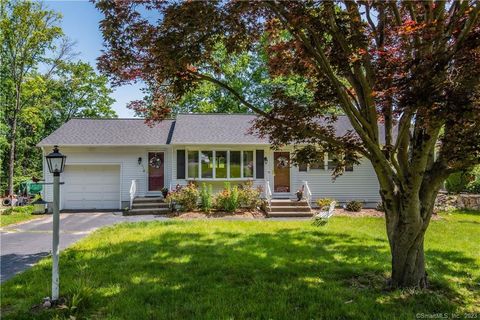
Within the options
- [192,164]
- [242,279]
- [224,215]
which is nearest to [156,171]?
[192,164]

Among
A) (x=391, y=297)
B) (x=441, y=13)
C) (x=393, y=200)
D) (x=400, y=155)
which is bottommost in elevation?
(x=391, y=297)

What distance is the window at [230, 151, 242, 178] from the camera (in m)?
16.0

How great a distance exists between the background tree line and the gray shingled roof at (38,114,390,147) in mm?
3377

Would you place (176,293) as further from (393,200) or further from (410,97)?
(410,97)

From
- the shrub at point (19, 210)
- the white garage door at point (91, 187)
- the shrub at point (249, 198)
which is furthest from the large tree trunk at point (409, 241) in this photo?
the shrub at point (19, 210)

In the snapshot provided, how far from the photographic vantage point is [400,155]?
207 inches

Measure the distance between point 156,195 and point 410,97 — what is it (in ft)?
46.1

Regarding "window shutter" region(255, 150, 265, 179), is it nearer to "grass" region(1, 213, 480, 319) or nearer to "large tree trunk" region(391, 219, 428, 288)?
"grass" region(1, 213, 480, 319)

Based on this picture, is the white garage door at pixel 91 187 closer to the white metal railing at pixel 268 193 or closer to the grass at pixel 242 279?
the white metal railing at pixel 268 193

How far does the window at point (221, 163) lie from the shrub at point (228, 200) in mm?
1547

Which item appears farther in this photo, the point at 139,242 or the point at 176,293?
the point at 139,242

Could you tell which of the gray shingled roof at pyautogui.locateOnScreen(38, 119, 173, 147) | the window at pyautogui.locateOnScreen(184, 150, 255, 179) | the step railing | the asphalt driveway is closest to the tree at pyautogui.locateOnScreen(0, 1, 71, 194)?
the gray shingled roof at pyautogui.locateOnScreen(38, 119, 173, 147)

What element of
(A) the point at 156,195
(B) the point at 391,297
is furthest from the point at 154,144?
(B) the point at 391,297

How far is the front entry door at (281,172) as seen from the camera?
16.7 metres
